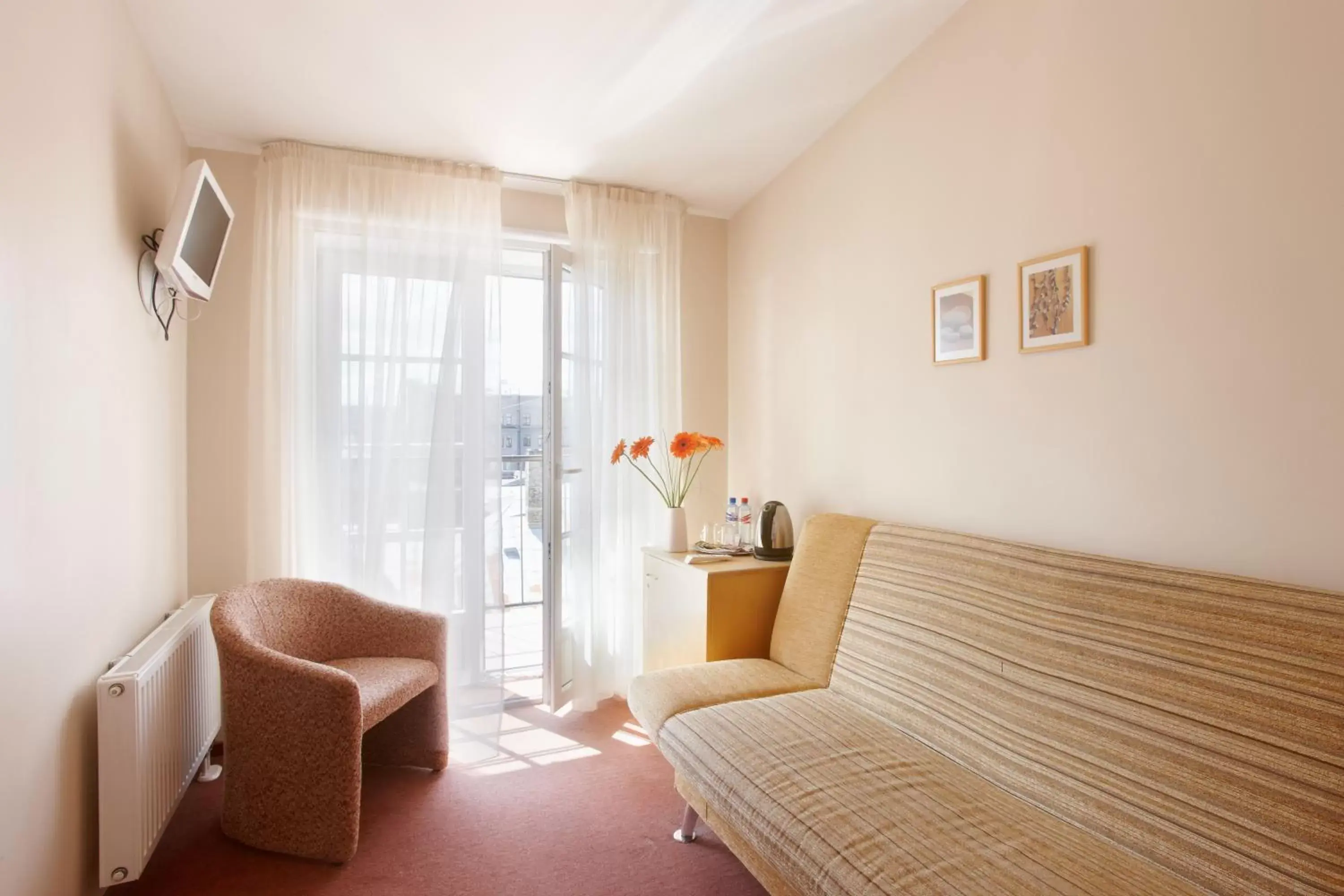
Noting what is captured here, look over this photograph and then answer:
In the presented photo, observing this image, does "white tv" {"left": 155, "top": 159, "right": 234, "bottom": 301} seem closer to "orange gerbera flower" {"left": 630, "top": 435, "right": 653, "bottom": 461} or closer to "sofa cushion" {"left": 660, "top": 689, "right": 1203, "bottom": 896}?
"orange gerbera flower" {"left": 630, "top": 435, "right": 653, "bottom": 461}

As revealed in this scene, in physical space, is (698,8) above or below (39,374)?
above

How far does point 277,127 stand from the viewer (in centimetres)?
279

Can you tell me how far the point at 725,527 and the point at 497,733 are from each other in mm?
1361

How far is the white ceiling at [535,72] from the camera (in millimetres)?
2123

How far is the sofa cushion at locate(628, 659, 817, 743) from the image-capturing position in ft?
7.02

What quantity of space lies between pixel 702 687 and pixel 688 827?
44 centimetres

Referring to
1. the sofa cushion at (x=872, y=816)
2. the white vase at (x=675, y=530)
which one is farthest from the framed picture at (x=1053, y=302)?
the white vase at (x=675, y=530)

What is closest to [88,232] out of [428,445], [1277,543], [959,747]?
[428,445]

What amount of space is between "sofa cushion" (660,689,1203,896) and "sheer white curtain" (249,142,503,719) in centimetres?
155

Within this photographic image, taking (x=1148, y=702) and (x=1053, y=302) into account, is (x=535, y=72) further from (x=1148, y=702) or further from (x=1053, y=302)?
(x=1148, y=702)

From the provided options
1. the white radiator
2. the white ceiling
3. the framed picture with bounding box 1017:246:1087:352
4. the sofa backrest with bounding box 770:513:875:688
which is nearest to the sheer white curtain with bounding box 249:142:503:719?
the white ceiling

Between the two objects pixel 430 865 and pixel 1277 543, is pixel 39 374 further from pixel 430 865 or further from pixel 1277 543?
pixel 1277 543

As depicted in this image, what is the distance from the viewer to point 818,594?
2.44m

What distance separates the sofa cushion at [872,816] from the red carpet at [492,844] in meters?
Answer: 0.33
